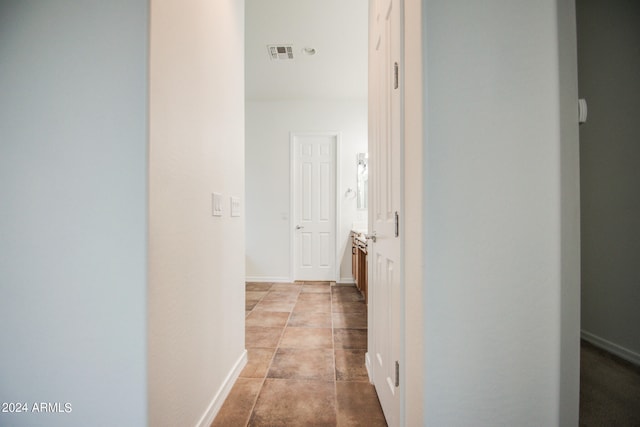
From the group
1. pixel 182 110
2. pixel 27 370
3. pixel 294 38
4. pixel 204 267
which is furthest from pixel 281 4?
pixel 27 370

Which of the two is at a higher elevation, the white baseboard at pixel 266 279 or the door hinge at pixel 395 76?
the door hinge at pixel 395 76

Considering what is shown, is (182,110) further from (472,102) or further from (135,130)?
(472,102)

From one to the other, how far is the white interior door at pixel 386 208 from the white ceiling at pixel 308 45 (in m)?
1.15

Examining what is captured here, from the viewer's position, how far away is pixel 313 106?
462cm

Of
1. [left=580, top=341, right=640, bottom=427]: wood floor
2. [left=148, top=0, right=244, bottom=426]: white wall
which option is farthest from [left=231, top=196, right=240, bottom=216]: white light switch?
[left=580, top=341, right=640, bottom=427]: wood floor

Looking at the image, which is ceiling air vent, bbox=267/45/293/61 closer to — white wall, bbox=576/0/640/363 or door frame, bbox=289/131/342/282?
door frame, bbox=289/131/342/282

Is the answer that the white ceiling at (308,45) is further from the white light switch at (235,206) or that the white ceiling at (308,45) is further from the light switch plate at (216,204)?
the light switch plate at (216,204)

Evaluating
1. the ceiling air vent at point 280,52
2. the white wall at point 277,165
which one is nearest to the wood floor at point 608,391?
the white wall at point 277,165

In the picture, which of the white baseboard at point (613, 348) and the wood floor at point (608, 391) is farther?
the white baseboard at point (613, 348)

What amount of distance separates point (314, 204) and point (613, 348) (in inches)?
142

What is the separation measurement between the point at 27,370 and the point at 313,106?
4.42 m

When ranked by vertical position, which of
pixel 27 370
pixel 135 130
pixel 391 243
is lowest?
pixel 27 370

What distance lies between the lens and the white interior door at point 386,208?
1.16m

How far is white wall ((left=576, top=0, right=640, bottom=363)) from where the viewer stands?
6.22 ft
